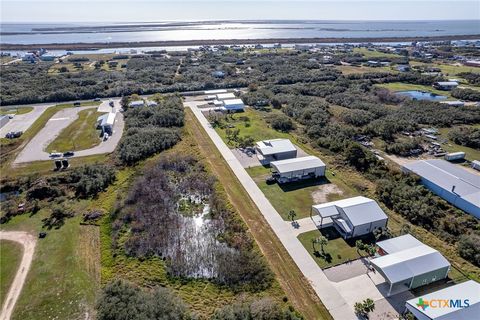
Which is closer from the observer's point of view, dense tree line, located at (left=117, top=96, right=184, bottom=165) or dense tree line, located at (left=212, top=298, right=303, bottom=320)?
dense tree line, located at (left=212, top=298, right=303, bottom=320)

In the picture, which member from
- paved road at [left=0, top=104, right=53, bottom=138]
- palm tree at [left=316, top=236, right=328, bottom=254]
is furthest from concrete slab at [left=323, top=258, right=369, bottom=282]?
paved road at [left=0, top=104, right=53, bottom=138]

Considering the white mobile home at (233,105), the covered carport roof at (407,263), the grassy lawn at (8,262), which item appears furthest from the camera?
the white mobile home at (233,105)

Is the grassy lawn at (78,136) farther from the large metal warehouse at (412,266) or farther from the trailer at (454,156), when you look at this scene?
the trailer at (454,156)

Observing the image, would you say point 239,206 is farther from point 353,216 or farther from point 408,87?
point 408,87

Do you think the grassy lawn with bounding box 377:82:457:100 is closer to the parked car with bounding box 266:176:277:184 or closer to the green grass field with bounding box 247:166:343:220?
the green grass field with bounding box 247:166:343:220

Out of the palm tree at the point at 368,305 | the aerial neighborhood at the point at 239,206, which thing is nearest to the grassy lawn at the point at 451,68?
the aerial neighborhood at the point at 239,206
